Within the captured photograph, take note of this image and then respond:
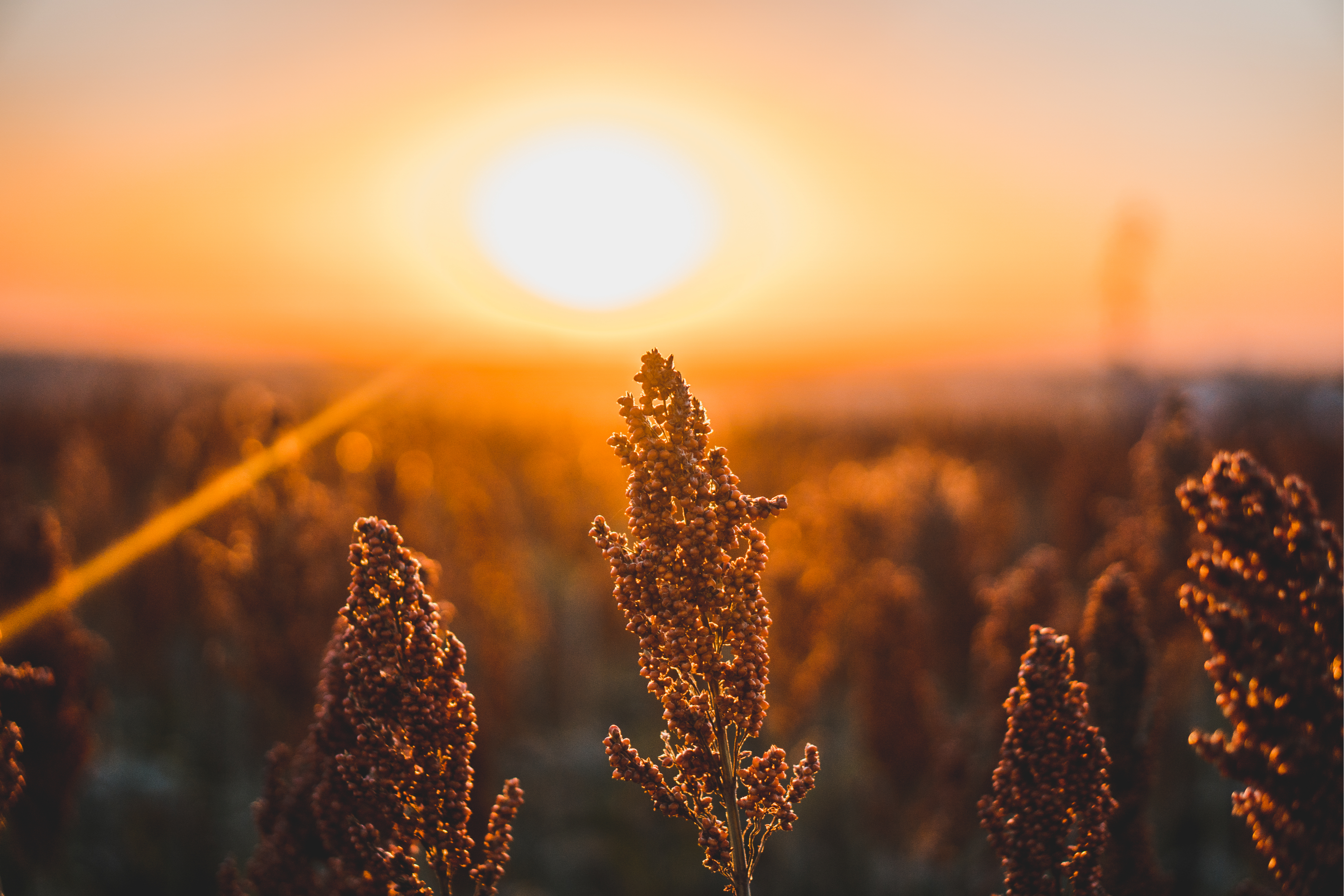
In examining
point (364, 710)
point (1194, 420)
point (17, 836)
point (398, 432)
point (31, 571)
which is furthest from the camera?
point (398, 432)

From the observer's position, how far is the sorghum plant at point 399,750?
8.36 feet

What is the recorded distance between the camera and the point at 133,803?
822cm

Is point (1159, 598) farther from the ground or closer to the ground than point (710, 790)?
farther from the ground

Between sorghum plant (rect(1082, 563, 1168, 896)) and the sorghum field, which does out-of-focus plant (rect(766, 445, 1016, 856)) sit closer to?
the sorghum field

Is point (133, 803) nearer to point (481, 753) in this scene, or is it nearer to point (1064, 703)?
point (481, 753)

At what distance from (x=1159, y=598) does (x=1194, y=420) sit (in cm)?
205

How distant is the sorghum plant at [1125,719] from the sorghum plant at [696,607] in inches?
78.2

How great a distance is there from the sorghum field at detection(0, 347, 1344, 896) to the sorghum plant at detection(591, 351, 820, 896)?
2 centimetres

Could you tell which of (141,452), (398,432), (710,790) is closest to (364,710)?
(710,790)

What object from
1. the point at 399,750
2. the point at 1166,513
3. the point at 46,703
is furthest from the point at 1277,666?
the point at 46,703

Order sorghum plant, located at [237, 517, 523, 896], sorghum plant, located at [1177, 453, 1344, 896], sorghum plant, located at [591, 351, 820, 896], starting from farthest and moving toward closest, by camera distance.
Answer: sorghum plant, located at [237, 517, 523, 896] → sorghum plant, located at [591, 351, 820, 896] → sorghum plant, located at [1177, 453, 1344, 896]

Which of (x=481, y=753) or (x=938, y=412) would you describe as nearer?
(x=481, y=753)

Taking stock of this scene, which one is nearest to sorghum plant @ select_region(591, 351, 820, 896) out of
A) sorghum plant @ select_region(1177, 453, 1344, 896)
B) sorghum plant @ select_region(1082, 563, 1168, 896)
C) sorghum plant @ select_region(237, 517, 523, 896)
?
sorghum plant @ select_region(237, 517, 523, 896)

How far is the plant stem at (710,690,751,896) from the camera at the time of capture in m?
2.49
